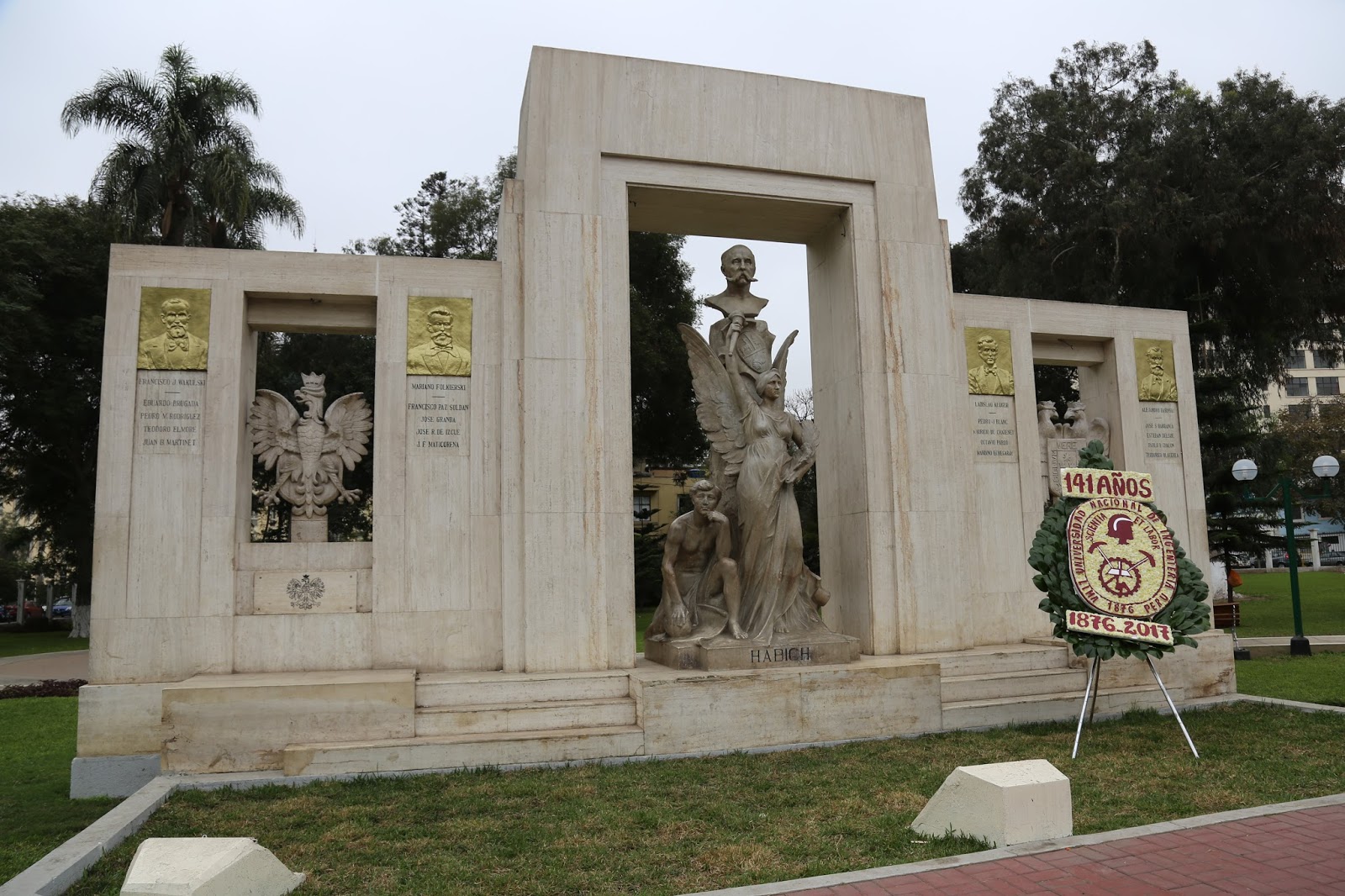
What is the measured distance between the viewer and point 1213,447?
67.6 feet

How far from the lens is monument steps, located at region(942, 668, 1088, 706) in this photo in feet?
29.8

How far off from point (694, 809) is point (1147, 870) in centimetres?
270

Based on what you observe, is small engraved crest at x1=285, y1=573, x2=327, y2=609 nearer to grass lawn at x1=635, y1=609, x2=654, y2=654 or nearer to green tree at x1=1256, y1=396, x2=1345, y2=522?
grass lawn at x1=635, y1=609, x2=654, y2=654

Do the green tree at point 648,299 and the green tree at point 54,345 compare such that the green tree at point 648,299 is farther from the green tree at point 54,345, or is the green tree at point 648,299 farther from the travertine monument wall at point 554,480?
the travertine monument wall at point 554,480

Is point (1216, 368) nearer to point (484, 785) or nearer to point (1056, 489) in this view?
point (1056, 489)

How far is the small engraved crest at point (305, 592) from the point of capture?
339 inches

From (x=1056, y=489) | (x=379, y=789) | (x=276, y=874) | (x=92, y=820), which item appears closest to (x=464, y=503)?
(x=379, y=789)

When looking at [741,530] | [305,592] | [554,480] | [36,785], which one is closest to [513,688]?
[554,480]

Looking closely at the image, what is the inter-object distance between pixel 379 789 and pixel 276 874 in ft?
7.59

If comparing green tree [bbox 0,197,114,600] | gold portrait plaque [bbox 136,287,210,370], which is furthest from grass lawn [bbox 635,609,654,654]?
green tree [bbox 0,197,114,600]

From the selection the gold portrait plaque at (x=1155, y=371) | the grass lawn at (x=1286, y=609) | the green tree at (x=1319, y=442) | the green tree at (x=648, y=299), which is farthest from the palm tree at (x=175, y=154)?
the green tree at (x=1319, y=442)

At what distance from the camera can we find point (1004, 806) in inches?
200

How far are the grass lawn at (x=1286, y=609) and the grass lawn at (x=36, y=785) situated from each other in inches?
702

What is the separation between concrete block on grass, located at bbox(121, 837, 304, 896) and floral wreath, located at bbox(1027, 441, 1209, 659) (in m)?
6.18
